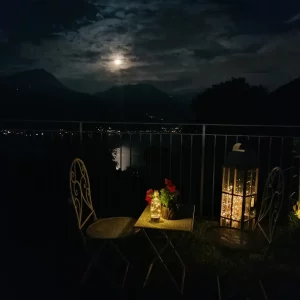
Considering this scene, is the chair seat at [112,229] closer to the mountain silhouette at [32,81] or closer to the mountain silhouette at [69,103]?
the mountain silhouette at [69,103]

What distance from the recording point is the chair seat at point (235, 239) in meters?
2.38

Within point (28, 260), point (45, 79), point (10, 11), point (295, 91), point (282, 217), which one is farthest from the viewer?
point (295, 91)

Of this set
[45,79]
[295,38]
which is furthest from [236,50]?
[45,79]

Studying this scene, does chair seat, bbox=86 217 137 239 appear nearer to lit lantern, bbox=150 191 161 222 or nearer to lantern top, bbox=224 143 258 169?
lit lantern, bbox=150 191 161 222

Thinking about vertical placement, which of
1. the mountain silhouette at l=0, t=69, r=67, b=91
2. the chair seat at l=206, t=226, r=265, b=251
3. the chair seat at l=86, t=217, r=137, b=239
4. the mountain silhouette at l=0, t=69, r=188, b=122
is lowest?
the chair seat at l=86, t=217, r=137, b=239

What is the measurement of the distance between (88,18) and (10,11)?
155 centimetres

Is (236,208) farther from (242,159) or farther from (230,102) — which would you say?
(230,102)

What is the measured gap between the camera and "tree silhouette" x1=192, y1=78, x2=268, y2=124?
1108 cm

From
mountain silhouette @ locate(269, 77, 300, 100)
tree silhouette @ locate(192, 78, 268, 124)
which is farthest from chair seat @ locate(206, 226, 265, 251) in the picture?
mountain silhouette @ locate(269, 77, 300, 100)

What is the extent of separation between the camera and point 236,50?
9.99 metres

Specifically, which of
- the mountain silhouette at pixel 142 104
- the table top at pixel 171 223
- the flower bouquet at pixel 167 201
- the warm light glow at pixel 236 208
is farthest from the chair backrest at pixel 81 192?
the mountain silhouette at pixel 142 104

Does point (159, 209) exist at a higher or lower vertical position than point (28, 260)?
Answer: higher

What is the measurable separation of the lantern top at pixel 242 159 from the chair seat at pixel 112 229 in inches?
42.6

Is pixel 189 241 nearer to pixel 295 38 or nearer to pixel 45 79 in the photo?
pixel 45 79
